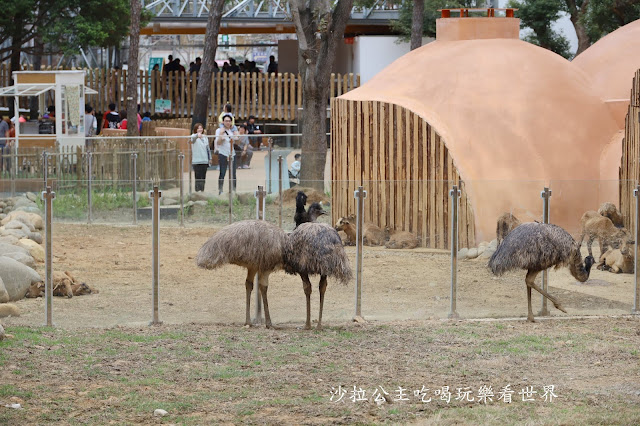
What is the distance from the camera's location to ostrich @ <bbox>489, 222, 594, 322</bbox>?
1091 cm

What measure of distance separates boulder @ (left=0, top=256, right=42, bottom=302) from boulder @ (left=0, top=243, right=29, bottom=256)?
0.89m

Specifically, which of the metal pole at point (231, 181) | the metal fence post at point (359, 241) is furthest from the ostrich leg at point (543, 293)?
the metal pole at point (231, 181)

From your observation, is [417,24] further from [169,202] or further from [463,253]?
[463,253]

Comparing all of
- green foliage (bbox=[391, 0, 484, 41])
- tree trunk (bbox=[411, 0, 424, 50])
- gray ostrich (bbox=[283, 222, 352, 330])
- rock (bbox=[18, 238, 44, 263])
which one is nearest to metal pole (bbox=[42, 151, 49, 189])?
rock (bbox=[18, 238, 44, 263])

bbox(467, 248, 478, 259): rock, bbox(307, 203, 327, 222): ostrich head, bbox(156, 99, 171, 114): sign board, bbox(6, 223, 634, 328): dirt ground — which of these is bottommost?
bbox(6, 223, 634, 328): dirt ground

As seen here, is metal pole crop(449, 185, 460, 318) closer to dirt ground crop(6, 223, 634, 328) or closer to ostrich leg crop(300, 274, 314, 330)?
dirt ground crop(6, 223, 634, 328)

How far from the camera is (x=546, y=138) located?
55.9 feet

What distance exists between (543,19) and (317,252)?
25.4 meters

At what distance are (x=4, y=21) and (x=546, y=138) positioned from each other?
20.9m

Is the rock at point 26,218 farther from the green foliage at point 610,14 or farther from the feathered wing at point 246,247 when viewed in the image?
the green foliage at point 610,14

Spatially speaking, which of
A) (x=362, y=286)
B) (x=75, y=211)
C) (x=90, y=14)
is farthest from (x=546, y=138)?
(x=90, y=14)

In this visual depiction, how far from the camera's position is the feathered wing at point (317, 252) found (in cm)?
1027

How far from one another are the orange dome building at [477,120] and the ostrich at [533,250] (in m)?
4.83

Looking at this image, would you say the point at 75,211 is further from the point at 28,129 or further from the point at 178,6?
the point at 178,6
